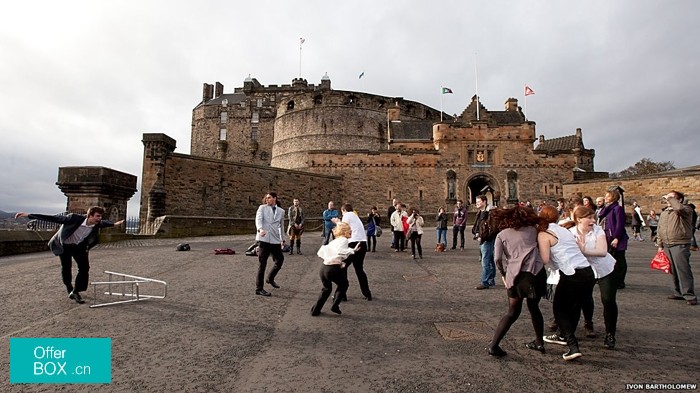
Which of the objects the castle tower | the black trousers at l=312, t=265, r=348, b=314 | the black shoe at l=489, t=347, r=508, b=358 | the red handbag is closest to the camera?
the black shoe at l=489, t=347, r=508, b=358

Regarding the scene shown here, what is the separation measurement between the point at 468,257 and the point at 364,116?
3189 cm

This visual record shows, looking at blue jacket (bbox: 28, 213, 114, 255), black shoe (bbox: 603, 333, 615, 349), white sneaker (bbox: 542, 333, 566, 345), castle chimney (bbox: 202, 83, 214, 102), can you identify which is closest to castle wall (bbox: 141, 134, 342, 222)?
blue jacket (bbox: 28, 213, 114, 255)

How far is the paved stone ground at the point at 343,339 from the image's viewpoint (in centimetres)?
274

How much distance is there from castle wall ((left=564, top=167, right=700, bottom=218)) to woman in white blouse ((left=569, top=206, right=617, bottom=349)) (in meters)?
20.6

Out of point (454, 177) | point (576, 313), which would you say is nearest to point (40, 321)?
point (576, 313)

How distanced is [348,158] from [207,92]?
37.7 metres

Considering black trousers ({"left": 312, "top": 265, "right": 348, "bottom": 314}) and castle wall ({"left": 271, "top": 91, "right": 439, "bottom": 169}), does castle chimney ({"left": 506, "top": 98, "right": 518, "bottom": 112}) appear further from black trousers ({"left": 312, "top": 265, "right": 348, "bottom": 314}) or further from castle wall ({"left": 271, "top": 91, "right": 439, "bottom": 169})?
black trousers ({"left": 312, "top": 265, "right": 348, "bottom": 314})

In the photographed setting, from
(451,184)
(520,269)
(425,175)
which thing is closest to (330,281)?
(520,269)

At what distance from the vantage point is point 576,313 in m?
3.38

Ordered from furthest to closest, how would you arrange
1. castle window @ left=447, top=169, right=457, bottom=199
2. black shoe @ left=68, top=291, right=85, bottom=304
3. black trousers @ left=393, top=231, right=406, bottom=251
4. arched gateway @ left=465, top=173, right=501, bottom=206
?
arched gateway @ left=465, top=173, right=501, bottom=206
castle window @ left=447, top=169, right=457, bottom=199
black trousers @ left=393, top=231, right=406, bottom=251
black shoe @ left=68, top=291, right=85, bottom=304

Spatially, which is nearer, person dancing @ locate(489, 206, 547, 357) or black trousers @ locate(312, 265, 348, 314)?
person dancing @ locate(489, 206, 547, 357)

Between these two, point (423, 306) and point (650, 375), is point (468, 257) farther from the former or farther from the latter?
point (650, 375)

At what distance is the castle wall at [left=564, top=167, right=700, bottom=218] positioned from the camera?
68.2 ft

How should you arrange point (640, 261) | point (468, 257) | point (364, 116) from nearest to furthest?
point (640, 261) < point (468, 257) < point (364, 116)
